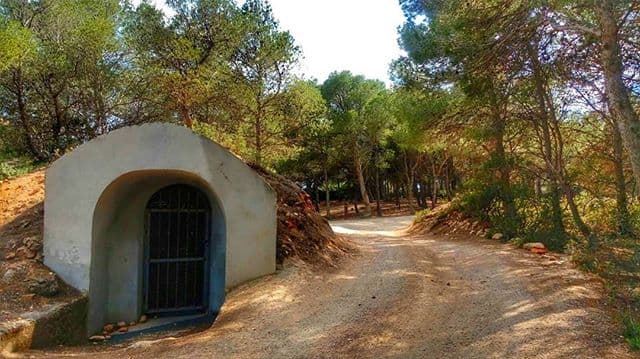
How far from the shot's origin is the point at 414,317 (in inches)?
213

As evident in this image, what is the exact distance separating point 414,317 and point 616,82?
440 cm

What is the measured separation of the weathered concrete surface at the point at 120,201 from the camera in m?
6.89

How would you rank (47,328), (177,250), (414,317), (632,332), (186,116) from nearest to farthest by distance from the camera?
(632,332), (414,317), (47,328), (177,250), (186,116)

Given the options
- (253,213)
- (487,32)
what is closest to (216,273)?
(253,213)

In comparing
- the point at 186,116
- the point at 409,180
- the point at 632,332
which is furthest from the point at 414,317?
the point at 409,180

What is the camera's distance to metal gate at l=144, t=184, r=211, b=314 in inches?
318

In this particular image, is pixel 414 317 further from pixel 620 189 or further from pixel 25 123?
pixel 25 123

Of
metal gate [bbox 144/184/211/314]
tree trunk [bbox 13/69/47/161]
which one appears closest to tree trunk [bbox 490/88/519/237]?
metal gate [bbox 144/184/211/314]

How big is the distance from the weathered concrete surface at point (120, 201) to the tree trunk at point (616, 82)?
17.7ft

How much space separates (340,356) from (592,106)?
28.7ft

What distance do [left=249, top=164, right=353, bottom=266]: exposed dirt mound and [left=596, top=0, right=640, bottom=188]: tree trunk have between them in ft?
17.0

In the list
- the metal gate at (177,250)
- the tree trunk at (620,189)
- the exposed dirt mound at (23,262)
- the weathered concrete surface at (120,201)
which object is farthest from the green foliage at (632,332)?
the exposed dirt mound at (23,262)

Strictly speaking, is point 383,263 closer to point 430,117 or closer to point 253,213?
point 253,213

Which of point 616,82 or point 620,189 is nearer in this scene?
point 616,82
